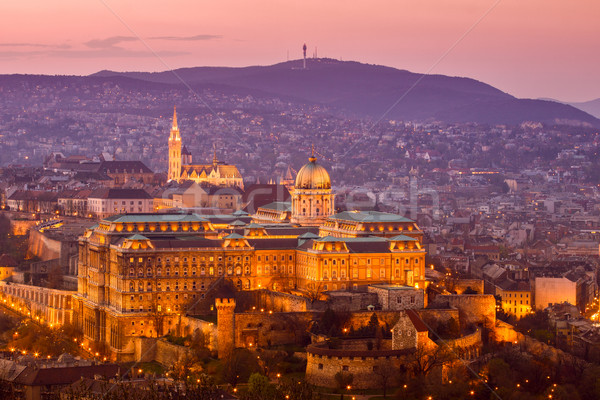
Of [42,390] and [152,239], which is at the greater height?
[152,239]

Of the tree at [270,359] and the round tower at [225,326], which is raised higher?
the round tower at [225,326]

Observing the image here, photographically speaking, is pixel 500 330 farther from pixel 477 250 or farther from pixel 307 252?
pixel 477 250

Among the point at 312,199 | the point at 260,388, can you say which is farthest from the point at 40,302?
the point at 260,388

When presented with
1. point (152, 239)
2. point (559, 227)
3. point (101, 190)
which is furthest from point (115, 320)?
point (559, 227)

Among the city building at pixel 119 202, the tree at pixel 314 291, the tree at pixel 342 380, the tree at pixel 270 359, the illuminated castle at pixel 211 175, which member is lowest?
the tree at pixel 342 380

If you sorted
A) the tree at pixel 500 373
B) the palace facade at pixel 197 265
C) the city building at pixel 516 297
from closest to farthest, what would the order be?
the tree at pixel 500 373
the palace facade at pixel 197 265
the city building at pixel 516 297

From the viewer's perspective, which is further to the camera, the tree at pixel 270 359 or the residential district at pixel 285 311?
the tree at pixel 270 359

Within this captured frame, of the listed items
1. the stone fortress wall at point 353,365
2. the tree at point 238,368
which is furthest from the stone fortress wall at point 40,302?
the stone fortress wall at point 353,365

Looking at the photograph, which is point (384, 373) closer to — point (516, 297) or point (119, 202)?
point (516, 297)

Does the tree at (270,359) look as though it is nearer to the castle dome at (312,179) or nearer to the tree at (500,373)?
the tree at (500,373)
